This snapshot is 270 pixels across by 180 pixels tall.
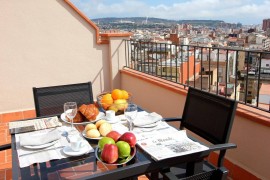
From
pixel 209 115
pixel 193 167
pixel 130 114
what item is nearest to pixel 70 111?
pixel 130 114

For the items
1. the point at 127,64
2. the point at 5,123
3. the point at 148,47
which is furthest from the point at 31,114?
the point at 148,47

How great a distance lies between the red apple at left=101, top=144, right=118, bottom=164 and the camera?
1.07 metres

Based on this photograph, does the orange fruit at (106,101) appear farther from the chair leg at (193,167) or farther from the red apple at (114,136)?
the chair leg at (193,167)

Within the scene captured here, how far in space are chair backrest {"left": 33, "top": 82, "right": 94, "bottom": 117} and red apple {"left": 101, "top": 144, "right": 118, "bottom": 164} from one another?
3.39 ft

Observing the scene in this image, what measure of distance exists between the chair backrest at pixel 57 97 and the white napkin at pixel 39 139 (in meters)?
0.67

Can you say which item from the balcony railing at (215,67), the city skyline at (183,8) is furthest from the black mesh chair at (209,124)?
the city skyline at (183,8)

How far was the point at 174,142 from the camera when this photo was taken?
4.17ft

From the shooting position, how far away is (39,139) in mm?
1299

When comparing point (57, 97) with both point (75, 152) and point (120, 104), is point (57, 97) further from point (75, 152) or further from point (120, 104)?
point (75, 152)

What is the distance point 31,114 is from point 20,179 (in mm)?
3126

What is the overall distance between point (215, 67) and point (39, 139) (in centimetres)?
238

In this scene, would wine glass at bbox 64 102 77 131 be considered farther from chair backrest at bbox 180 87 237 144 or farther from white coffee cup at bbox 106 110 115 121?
chair backrest at bbox 180 87 237 144

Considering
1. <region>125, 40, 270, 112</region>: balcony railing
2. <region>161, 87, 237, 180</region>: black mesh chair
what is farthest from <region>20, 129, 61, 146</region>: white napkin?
<region>125, 40, 270, 112</region>: balcony railing

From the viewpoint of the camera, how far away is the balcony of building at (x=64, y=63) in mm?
3461
